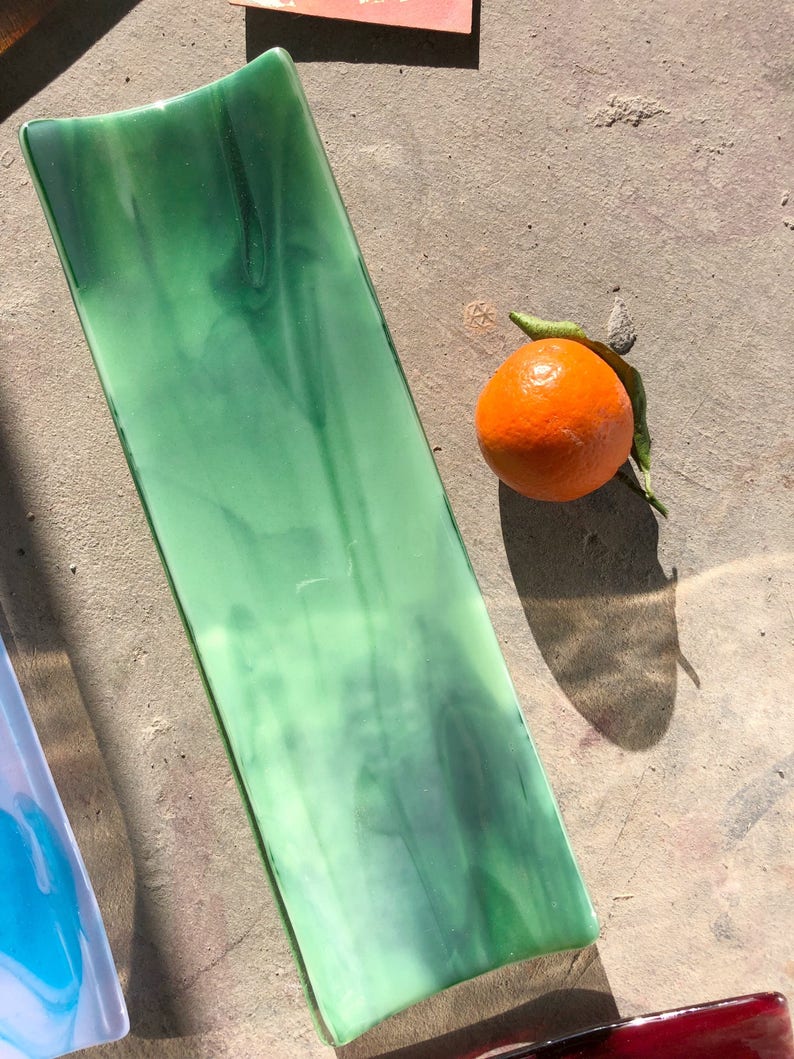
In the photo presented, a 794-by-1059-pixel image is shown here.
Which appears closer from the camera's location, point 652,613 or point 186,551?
point 186,551

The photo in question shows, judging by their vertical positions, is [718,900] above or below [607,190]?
below

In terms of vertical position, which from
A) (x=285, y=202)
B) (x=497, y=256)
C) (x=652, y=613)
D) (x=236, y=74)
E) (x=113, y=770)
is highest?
(x=236, y=74)

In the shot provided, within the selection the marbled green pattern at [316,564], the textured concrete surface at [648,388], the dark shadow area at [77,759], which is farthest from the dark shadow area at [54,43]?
the dark shadow area at [77,759]

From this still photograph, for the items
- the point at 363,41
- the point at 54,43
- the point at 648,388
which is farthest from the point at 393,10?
the point at 648,388

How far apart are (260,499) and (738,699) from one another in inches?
27.1

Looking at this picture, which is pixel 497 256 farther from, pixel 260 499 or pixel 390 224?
pixel 260 499

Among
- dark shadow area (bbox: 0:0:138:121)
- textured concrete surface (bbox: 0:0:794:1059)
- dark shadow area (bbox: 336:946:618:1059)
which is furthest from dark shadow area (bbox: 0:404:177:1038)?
dark shadow area (bbox: 0:0:138:121)

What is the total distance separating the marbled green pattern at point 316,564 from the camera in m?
0.84

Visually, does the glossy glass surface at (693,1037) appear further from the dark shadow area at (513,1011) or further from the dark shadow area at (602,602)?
the dark shadow area at (602,602)

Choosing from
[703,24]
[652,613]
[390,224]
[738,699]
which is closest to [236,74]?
[390,224]

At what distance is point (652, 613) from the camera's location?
1.04 meters

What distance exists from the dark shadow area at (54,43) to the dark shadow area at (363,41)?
20 cm

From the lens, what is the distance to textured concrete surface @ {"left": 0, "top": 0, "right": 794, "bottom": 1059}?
1038 mm

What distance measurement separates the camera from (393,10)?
1.02m
